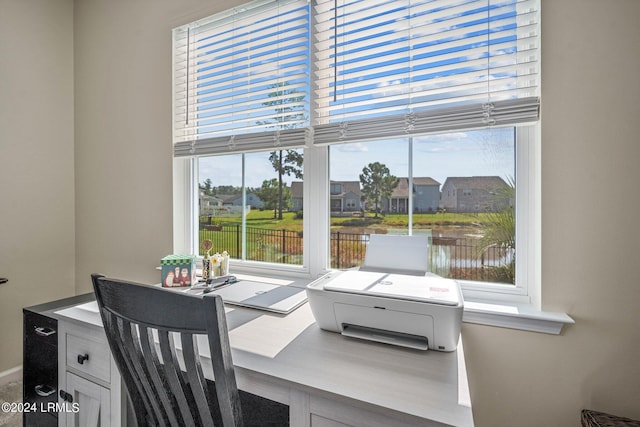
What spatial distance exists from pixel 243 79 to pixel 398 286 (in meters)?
1.50

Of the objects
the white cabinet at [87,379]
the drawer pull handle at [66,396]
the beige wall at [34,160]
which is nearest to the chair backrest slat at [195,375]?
the white cabinet at [87,379]

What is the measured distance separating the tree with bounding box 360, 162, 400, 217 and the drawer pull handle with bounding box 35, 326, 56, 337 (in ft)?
4.94

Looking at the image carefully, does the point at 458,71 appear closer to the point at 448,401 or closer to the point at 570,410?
the point at 448,401

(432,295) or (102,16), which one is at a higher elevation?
(102,16)

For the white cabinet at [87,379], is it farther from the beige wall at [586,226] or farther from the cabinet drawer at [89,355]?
the beige wall at [586,226]

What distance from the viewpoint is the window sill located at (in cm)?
113

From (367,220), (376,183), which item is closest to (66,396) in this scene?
(367,220)

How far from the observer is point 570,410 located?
3.68 feet

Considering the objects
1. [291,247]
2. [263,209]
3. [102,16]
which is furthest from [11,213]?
[291,247]

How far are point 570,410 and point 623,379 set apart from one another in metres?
0.20

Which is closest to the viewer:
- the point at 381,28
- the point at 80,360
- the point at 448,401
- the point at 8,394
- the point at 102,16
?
the point at 448,401

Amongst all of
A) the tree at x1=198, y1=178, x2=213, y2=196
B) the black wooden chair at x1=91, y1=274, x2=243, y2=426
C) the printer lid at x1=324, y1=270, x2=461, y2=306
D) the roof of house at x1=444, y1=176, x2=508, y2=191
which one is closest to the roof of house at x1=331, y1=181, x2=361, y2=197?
the roof of house at x1=444, y1=176, x2=508, y2=191

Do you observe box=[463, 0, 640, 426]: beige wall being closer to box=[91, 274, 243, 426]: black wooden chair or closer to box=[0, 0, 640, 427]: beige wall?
box=[0, 0, 640, 427]: beige wall

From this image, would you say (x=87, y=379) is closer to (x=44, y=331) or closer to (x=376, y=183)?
(x=44, y=331)
